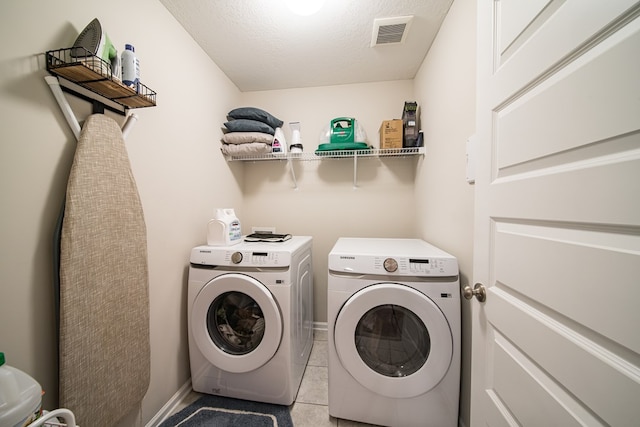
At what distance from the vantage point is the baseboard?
3.88ft

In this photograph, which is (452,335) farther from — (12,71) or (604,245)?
(12,71)

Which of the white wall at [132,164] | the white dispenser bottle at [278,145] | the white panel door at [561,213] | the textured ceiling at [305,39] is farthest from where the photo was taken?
the white dispenser bottle at [278,145]

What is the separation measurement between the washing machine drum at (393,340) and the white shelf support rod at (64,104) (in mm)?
1386

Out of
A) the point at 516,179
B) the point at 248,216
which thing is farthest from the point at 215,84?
the point at 516,179

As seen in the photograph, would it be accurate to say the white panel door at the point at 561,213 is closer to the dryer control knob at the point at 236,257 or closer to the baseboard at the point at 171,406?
the dryer control knob at the point at 236,257

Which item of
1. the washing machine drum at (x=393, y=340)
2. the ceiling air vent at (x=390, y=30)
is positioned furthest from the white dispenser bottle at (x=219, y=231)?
the ceiling air vent at (x=390, y=30)

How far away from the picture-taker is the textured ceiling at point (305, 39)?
1.29 meters

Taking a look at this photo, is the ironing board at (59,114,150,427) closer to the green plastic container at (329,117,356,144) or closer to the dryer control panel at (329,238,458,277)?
the dryer control panel at (329,238,458,277)

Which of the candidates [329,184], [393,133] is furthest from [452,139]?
[329,184]

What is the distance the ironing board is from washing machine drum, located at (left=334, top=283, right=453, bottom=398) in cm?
97

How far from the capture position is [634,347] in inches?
14.5

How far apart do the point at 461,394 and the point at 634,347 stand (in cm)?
107

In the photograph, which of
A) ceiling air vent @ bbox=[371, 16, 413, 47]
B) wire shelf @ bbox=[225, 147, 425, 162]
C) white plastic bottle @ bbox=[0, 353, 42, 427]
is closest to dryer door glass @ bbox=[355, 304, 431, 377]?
white plastic bottle @ bbox=[0, 353, 42, 427]

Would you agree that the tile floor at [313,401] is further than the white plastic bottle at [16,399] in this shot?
Yes
